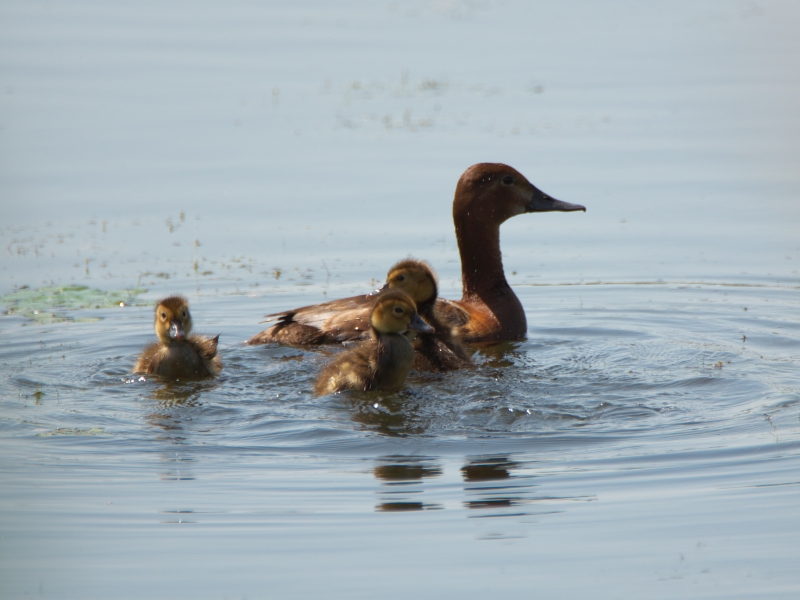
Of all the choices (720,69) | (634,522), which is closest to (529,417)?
(634,522)

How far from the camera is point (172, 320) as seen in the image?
6953 mm

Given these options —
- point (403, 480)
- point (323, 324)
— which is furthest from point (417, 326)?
point (403, 480)

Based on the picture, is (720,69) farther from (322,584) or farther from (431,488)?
(322,584)

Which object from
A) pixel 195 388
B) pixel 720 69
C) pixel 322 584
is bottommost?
pixel 322 584

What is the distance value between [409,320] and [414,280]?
743mm

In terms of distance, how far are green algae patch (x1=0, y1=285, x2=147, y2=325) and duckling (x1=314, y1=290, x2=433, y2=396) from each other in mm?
2821

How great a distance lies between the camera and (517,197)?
8789 millimetres

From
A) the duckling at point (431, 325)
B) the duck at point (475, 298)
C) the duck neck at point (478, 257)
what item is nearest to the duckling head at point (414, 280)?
the duckling at point (431, 325)

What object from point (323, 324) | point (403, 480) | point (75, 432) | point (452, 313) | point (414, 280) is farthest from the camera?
point (452, 313)

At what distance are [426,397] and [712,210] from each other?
536cm

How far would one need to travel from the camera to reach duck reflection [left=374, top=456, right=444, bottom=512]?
4973 millimetres

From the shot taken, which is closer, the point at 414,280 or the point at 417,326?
the point at 417,326

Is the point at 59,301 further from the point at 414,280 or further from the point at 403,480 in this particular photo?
the point at 403,480

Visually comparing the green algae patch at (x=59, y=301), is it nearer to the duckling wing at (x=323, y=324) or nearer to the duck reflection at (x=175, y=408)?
the duckling wing at (x=323, y=324)
